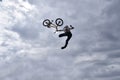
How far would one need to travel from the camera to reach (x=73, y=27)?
6988 cm

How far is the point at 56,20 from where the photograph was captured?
7144 centimetres

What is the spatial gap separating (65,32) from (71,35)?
1.33 m

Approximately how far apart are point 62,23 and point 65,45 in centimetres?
496

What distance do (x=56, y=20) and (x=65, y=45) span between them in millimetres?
5435

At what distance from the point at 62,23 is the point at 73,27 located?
2329mm

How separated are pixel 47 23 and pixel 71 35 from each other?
543cm

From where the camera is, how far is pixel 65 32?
72.3m

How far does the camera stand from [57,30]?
7212 cm

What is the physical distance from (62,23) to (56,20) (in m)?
1.62

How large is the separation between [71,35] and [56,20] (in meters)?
4.22

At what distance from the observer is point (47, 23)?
73125 mm

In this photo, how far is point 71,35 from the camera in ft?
237

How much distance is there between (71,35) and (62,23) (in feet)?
11.0
